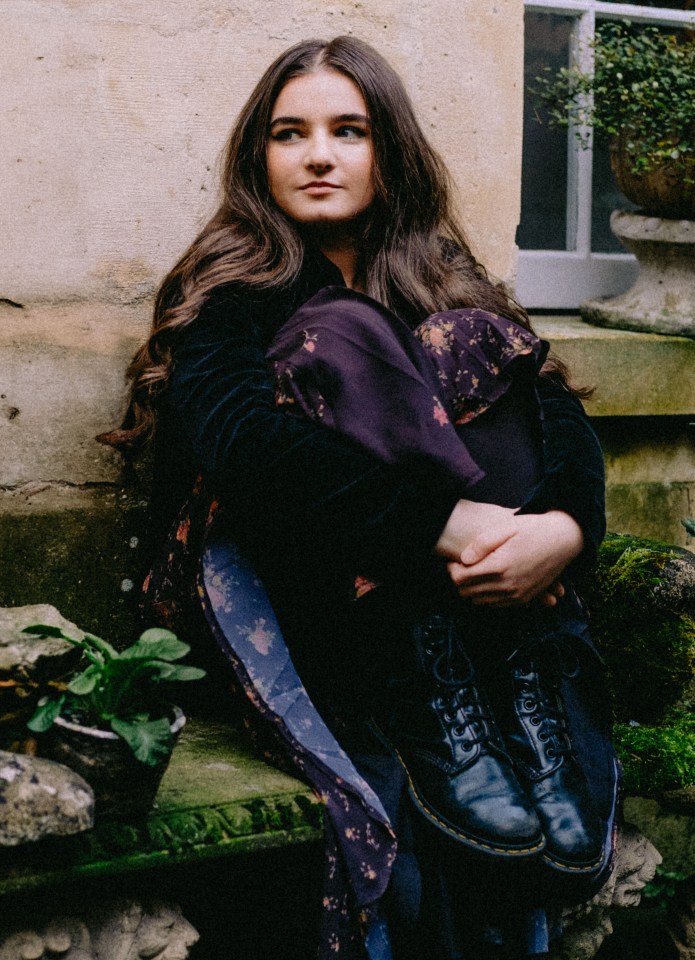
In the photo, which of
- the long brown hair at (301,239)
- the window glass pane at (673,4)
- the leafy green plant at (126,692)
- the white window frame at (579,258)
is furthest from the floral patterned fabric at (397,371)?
the window glass pane at (673,4)

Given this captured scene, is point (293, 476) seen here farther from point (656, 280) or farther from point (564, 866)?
point (656, 280)

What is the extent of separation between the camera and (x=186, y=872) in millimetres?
1777

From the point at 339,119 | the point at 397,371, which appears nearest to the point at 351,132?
the point at 339,119

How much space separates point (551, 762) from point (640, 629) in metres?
0.67

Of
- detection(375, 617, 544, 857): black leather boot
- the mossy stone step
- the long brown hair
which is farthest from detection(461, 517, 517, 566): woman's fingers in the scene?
the long brown hair

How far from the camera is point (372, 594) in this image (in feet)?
6.21

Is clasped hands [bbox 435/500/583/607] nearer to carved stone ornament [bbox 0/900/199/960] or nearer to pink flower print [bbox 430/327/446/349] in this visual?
pink flower print [bbox 430/327/446/349]

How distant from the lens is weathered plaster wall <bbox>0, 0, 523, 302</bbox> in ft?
7.59

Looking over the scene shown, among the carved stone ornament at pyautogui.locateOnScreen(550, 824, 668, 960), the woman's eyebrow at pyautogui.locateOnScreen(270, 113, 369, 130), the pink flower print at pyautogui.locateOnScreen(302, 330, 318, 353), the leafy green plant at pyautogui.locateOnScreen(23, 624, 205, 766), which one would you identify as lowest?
the carved stone ornament at pyautogui.locateOnScreen(550, 824, 668, 960)

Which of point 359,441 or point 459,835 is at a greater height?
point 359,441

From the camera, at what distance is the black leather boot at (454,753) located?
1736 mm

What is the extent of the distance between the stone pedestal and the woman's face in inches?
42.5

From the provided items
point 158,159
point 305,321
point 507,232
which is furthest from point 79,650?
point 507,232

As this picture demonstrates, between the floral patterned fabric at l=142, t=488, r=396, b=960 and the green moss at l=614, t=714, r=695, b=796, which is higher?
the floral patterned fabric at l=142, t=488, r=396, b=960
